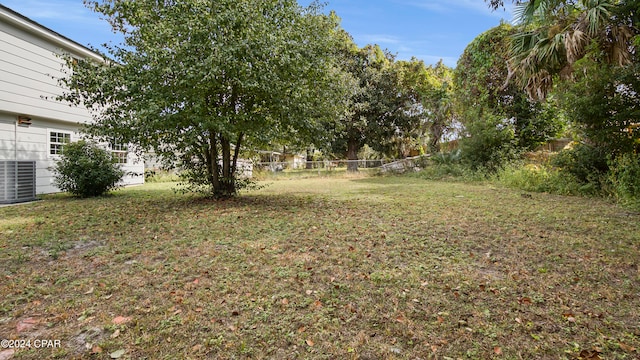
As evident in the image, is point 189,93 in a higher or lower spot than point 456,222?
higher

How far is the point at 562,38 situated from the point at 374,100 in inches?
536

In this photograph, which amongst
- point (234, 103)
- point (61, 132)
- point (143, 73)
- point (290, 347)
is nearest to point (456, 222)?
point (290, 347)

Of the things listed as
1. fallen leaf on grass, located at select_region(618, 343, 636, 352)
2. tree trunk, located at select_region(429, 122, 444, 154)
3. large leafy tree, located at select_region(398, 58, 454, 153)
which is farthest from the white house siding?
tree trunk, located at select_region(429, 122, 444, 154)

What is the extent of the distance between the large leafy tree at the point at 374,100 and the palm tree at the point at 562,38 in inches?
465

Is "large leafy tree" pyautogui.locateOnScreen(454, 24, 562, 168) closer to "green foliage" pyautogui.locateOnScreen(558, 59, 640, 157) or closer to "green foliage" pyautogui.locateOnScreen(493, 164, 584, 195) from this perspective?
"green foliage" pyautogui.locateOnScreen(493, 164, 584, 195)

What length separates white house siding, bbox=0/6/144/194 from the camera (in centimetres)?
830

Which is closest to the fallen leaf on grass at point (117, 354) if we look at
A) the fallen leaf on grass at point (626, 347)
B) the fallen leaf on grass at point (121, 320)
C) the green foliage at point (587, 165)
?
the fallen leaf on grass at point (121, 320)

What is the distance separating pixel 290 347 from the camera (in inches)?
78.0

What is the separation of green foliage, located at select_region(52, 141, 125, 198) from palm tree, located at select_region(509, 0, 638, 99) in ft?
34.7

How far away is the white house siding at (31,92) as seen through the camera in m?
8.30

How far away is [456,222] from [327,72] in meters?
4.34

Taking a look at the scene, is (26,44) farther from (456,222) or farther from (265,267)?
(456,222)

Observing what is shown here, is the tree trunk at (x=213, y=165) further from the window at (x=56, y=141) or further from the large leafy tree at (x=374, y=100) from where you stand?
the large leafy tree at (x=374, y=100)

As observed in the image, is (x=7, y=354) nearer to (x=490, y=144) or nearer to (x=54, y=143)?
(x=54, y=143)
